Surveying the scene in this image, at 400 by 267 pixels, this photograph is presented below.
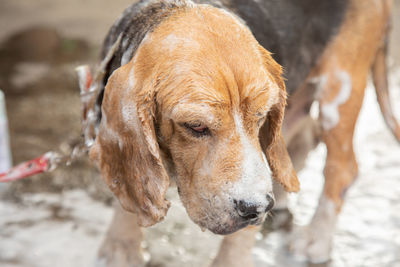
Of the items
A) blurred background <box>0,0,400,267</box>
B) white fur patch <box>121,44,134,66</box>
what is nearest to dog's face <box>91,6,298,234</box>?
white fur patch <box>121,44,134,66</box>

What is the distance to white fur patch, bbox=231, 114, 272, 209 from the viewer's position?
179 cm

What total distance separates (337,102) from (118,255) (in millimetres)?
1437

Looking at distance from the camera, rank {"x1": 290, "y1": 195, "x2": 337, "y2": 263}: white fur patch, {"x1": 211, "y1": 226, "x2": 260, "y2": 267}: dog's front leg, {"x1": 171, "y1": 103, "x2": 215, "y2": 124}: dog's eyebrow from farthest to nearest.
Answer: {"x1": 290, "y1": 195, "x2": 337, "y2": 263}: white fur patch, {"x1": 211, "y1": 226, "x2": 260, "y2": 267}: dog's front leg, {"x1": 171, "y1": 103, "x2": 215, "y2": 124}: dog's eyebrow

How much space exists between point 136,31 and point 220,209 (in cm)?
81

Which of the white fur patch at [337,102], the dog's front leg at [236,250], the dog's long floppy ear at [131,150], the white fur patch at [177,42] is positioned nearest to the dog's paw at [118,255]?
the dog's front leg at [236,250]

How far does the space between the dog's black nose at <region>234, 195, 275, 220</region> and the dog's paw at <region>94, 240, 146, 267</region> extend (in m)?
1.22

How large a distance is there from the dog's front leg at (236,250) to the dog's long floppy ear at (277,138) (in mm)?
457

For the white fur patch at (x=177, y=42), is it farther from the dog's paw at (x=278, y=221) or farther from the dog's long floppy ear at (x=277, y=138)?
the dog's paw at (x=278, y=221)

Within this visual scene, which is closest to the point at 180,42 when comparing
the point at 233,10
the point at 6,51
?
the point at 233,10

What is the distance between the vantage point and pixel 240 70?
181 cm

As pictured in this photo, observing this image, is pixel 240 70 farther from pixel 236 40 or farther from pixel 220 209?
pixel 220 209

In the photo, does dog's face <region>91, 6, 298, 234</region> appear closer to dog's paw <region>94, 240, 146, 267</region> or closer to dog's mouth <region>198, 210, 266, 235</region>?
dog's mouth <region>198, 210, 266, 235</region>

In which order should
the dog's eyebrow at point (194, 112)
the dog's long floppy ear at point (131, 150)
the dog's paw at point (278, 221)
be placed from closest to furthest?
the dog's eyebrow at point (194, 112)
the dog's long floppy ear at point (131, 150)
the dog's paw at point (278, 221)

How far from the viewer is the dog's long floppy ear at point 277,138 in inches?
79.4
